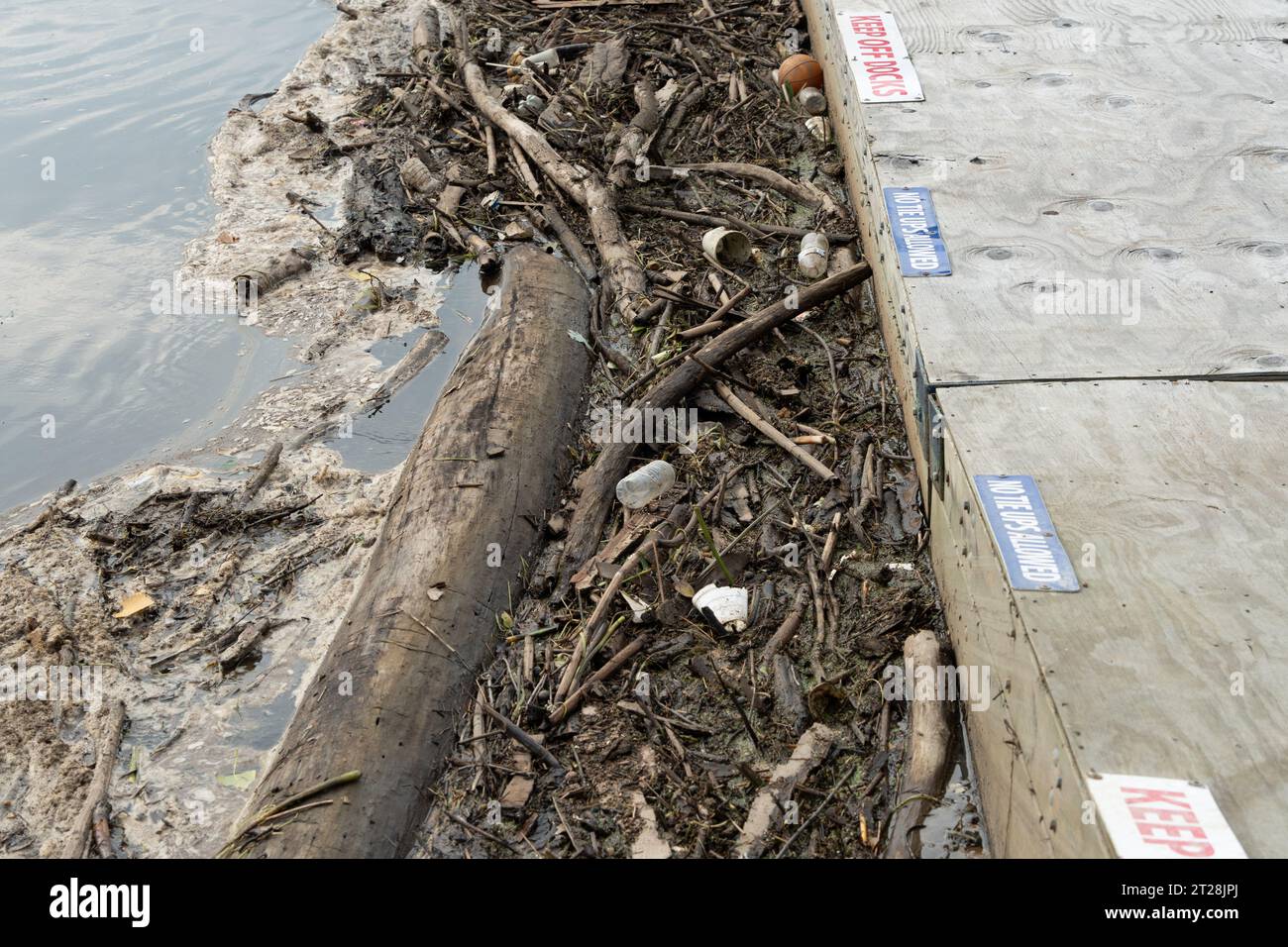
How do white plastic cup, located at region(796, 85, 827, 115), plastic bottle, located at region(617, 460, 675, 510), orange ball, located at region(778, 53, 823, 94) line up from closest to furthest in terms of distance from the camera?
plastic bottle, located at region(617, 460, 675, 510) < white plastic cup, located at region(796, 85, 827, 115) < orange ball, located at region(778, 53, 823, 94)

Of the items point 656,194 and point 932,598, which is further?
point 656,194

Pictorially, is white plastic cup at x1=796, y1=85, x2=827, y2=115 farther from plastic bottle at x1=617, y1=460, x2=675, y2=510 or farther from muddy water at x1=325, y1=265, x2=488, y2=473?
plastic bottle at x1=617, y1=460, x2=675, y2=510

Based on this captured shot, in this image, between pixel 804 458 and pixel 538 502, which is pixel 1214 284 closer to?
pixel 804 458

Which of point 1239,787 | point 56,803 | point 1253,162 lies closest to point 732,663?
point 1239,787

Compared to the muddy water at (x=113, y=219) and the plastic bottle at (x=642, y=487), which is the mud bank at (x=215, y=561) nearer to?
the muddy water at (x=113, y=219)

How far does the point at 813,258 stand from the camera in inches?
252

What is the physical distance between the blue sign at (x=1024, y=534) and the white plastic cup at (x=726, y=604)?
114cm

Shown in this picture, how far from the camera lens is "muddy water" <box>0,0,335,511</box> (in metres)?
6.28

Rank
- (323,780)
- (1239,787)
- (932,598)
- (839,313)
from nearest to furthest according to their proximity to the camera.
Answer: (1239,787) < (323,780) < (932,598) < (839,313)

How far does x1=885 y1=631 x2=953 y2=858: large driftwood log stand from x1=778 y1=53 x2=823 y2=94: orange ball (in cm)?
518

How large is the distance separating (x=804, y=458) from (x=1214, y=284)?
73.4 inches

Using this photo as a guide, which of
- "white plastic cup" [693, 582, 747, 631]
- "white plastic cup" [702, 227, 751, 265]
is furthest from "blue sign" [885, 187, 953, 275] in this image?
"white plastic cup" [693, 582, 747, 631]

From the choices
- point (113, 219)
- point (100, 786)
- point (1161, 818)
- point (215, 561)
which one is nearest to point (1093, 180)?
point (1161, 818)

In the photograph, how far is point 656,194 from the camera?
24.3ft
